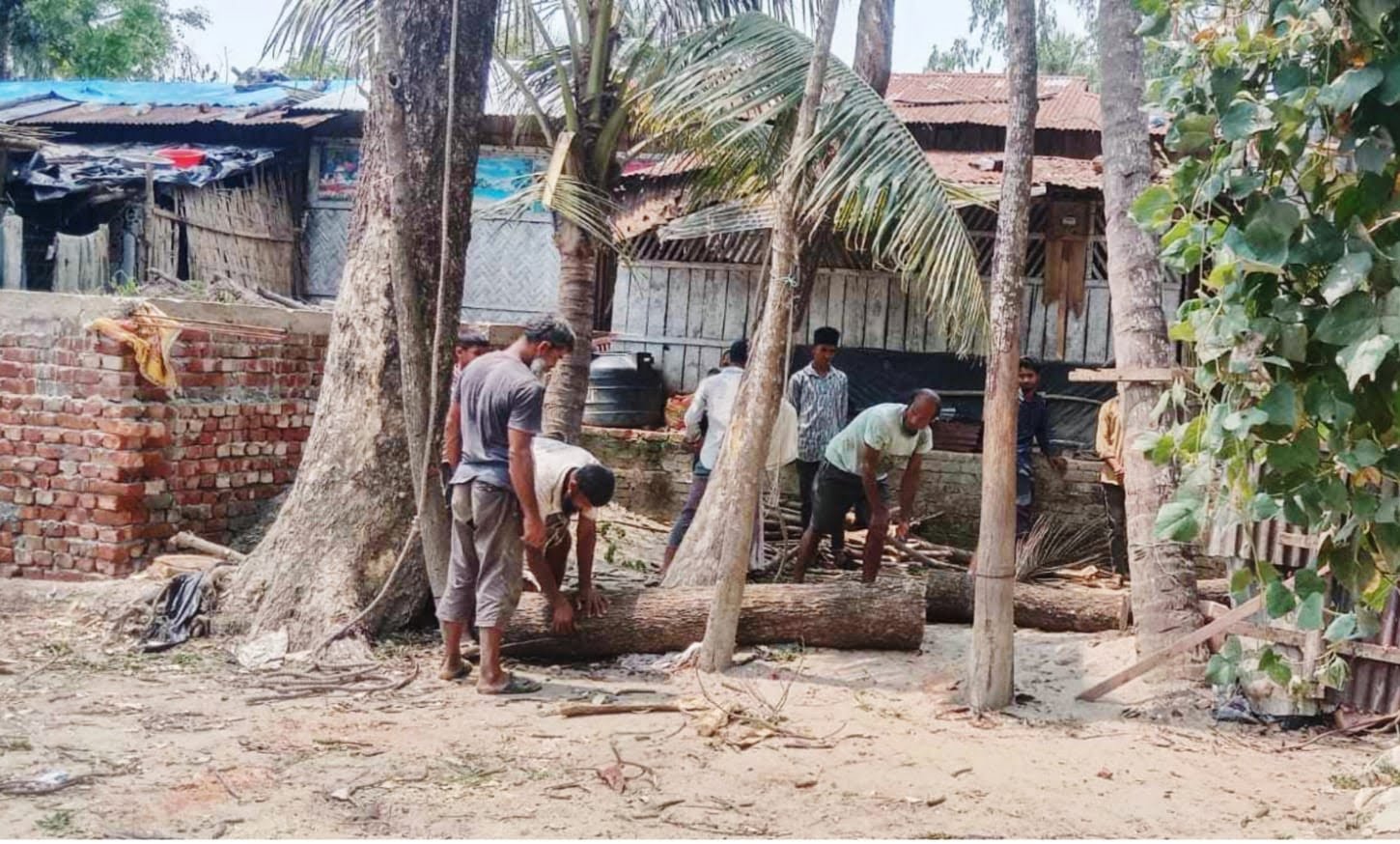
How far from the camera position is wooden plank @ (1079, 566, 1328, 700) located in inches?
245

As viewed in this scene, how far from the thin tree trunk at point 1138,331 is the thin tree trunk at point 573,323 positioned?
3907 millimetres

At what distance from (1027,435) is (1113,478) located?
0.77m

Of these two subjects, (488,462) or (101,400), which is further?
(101,400)

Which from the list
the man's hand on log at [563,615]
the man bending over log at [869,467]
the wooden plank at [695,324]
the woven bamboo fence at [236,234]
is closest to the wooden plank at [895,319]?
the wooden plank at [695,324]

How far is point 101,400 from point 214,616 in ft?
5.57

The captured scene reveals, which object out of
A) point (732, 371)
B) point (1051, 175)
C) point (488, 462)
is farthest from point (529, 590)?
point (1051, 175)

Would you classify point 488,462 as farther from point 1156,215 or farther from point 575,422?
point 1156,215

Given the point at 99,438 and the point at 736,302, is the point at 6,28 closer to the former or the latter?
the point at 736,302

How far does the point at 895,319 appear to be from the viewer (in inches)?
483

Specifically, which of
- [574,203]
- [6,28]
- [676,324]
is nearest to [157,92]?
[6,28]

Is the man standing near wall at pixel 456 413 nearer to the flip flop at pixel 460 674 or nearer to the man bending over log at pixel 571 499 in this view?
the man bending over log at pixel 571 499

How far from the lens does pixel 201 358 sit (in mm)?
8141

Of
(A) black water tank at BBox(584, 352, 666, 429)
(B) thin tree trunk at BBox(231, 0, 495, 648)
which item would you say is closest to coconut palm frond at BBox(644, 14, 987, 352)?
(B) thin tree trunk at BBox(231, 0, 495, 648)

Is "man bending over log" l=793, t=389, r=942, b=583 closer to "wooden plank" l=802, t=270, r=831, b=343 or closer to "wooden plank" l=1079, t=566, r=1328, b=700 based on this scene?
"wooden plank" l=1079, t=566, r=1328, b=700
